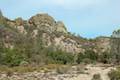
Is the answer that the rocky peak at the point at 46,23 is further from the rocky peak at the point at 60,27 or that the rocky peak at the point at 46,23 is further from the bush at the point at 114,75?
the bush at the point at 114,75

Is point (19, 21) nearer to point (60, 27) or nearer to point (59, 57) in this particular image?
point (60, 27)

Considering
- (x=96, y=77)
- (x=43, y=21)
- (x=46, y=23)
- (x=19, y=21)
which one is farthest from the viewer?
(x=46, y=23)

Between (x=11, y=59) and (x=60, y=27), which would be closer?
(x=11, y=59)

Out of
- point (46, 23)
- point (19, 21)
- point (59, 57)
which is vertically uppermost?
point (46, 23)

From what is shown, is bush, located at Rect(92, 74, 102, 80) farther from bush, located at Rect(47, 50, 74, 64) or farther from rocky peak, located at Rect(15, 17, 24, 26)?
rocky peak, located at Rect(15, 17, 24, 26)

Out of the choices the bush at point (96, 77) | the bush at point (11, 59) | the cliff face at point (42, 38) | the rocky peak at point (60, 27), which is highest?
the rocky peak at point (60, 27)

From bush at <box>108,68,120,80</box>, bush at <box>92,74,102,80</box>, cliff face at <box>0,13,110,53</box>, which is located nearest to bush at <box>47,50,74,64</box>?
cliff face at <box>0,13,110,53</box>

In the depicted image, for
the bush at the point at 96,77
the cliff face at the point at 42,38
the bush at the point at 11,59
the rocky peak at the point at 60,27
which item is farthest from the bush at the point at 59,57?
Result: the rocky peak at the point at 60,27

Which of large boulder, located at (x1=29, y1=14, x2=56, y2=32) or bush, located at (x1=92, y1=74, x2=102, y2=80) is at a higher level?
large boulder, located at (x1=29, y1=14, x2=56, y2=32)

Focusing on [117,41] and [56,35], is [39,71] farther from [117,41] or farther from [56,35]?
[56,35]

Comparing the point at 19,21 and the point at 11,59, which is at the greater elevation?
the point at 19,21

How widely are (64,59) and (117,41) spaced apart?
10396 millimetres

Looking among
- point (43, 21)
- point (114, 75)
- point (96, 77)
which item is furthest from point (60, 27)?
point (96, 77)

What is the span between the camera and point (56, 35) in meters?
105
